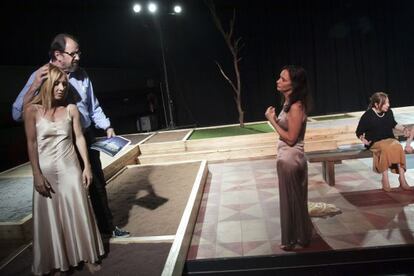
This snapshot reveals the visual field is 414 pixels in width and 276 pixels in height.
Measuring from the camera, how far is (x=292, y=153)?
258 centimetres

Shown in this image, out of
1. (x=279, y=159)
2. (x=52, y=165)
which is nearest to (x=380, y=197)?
(x=279, y=159)

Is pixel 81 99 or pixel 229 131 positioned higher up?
pixel 81 99

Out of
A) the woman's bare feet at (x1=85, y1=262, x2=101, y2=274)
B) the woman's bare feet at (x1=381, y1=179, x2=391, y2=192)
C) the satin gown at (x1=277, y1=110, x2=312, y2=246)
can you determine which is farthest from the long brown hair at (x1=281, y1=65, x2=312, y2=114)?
the woman's bare feet at (x1=381, y1=179, x2=391, y2=192)

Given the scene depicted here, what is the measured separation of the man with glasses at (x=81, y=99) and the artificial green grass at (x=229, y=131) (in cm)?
387

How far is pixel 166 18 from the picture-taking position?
27.9ft

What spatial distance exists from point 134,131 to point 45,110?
647 centimetres

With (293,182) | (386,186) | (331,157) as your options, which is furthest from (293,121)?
(386,186)

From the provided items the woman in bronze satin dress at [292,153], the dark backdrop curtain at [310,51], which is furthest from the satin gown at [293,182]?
the dark backdrop curtain at [310,51]

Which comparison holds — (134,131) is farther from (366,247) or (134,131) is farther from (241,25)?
(366,247)

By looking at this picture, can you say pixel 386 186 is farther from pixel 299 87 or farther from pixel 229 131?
pixel 229 131

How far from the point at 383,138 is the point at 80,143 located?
3.04m

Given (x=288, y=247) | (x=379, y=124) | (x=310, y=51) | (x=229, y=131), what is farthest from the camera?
(x=310, y=51)

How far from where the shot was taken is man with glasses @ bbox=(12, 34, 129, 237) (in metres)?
2.29

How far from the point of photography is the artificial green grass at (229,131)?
22.0 ft
